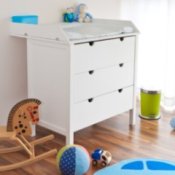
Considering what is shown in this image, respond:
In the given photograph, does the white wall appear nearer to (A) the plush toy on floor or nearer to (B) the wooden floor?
(A) the plush toy on floor

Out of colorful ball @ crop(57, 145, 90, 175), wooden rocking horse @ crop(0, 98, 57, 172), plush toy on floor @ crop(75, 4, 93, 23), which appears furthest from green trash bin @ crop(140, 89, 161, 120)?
colorful ball @ crop(57, 145, 90, 175)

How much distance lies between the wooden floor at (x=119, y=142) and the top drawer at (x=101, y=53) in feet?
1.77

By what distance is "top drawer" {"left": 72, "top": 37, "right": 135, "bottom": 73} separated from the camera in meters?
2.25

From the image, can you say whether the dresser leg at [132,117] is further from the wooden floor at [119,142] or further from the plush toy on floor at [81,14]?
the plush toy on floor at [81,14]

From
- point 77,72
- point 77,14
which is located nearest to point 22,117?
point 77,72

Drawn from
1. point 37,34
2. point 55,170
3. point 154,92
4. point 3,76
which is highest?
point 37,34

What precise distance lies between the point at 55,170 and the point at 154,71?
167 centimetres

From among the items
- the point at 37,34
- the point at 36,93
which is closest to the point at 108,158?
the point at 36,93

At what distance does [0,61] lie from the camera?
2543mm

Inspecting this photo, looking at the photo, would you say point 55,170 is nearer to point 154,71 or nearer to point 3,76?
point 3,76

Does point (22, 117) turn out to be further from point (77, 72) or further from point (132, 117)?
point (132, 117)

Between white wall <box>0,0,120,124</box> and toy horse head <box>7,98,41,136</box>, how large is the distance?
1.55 ft

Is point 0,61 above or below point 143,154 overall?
above

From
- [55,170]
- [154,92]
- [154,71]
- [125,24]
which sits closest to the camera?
[55,170]
